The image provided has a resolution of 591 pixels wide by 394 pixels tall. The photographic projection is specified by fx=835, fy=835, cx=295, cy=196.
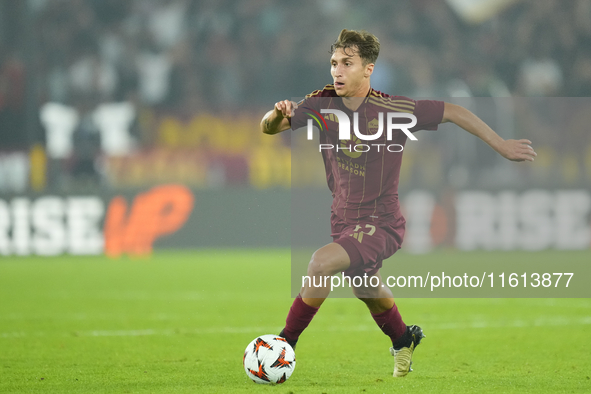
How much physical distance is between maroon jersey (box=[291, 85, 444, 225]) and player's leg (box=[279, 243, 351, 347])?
286mm

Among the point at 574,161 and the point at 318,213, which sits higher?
the point at 574,161

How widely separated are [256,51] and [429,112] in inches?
559

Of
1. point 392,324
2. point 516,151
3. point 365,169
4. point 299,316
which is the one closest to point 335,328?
point 392,324

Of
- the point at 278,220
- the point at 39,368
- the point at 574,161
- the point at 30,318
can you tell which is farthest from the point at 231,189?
the point at 39,368

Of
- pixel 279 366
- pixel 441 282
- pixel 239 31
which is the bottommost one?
pixel 441 282

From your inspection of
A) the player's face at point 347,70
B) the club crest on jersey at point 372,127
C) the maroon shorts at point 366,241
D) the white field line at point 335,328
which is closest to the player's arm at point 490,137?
the club crest on jersey at point 372,127

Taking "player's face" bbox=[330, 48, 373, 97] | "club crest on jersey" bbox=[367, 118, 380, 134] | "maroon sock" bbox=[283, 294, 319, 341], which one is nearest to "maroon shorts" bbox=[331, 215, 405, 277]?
"maroon sock" bbox=[283, 294, 319, 341]

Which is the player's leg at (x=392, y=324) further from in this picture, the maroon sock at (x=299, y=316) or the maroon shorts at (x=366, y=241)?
the maroon sock at (x=299, y=316)

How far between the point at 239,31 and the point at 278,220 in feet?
21.3

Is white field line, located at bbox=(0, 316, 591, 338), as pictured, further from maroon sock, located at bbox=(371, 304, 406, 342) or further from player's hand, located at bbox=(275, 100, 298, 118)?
player's hand, located at bbox=(275, 100, 298, 118)

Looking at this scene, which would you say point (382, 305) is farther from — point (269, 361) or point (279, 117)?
point (279, 117)

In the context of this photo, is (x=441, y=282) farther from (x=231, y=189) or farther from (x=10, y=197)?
(x=10, y=197)

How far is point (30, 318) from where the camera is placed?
6879mm

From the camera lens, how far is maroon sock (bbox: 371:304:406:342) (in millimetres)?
4309
